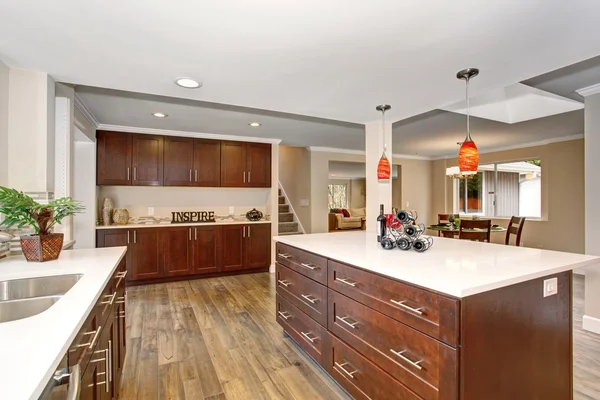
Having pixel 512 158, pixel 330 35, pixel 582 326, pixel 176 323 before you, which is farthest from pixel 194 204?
pixel 512 158

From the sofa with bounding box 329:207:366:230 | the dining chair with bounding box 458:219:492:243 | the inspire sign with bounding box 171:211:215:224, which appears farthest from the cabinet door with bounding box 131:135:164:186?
the sofa with bounding box 329:207:366:230

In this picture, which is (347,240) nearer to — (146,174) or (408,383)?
(408,383)

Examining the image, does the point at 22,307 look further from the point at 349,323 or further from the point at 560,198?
the point at 560,198

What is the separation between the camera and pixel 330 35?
161 cm

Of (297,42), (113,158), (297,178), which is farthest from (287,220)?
(297,42)

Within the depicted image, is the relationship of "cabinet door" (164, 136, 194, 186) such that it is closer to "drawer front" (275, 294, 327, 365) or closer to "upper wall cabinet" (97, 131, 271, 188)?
"upper wall cabinet" (97, 131, 271, 188)

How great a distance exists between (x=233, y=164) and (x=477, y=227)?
3.79 metres

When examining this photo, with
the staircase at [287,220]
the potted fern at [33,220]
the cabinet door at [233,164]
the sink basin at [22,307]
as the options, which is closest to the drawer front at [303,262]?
the sink basin at [22,307]

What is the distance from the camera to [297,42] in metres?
1.68

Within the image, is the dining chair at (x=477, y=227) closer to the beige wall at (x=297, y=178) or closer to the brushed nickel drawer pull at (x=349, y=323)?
the beige wall at (x=297, y=178)

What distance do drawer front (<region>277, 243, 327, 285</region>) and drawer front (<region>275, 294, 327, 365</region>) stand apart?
32 centimetres

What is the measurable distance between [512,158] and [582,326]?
4.23m

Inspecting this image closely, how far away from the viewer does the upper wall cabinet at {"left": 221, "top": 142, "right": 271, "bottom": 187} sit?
16.1 ft

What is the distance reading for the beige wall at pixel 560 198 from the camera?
5.11 meters
